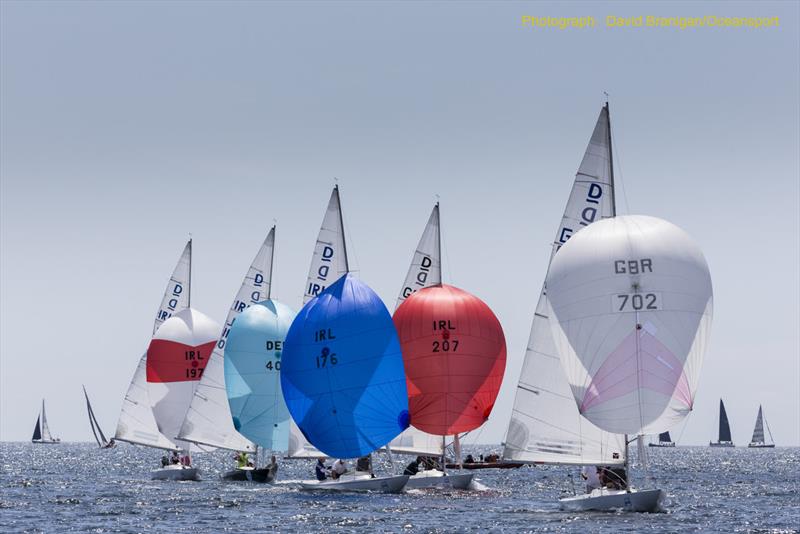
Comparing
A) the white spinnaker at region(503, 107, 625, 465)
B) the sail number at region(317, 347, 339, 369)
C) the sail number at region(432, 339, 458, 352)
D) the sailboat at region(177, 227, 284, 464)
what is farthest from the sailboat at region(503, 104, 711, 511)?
the sailboat at region(177, 227, 284, 464)

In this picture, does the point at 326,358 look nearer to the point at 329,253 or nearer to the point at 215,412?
the point at 329,253

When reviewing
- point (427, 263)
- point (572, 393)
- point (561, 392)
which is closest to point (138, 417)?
point (427, 263)

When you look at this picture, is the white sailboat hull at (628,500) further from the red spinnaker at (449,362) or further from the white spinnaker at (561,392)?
the red spinnaker at (449,362)

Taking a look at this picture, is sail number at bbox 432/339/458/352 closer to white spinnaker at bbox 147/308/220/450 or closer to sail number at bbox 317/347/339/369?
sail number at bbox 317/347/339/369

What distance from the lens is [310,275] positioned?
58156 millimetres

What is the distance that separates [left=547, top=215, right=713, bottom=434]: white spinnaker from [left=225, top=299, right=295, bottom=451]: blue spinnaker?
22.0 metres

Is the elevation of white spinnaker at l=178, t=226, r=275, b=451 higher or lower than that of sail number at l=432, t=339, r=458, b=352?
lower

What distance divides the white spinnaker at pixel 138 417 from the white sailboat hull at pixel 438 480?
22.9 metres

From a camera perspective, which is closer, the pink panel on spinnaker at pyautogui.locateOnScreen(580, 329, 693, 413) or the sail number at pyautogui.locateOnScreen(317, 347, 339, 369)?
the pink panel on spinnaker at pyautogui.locateOnScreen(580, 329, 693, 413)

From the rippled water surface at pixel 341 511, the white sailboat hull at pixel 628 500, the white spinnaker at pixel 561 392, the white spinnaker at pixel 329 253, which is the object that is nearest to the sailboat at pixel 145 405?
the rippled water surface at pixel 341 511

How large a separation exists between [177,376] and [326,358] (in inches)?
793

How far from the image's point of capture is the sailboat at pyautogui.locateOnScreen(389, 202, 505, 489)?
52281mm

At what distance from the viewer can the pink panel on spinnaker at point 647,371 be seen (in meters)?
36.9

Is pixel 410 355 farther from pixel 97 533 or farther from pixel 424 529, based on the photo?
pixel 97 533
